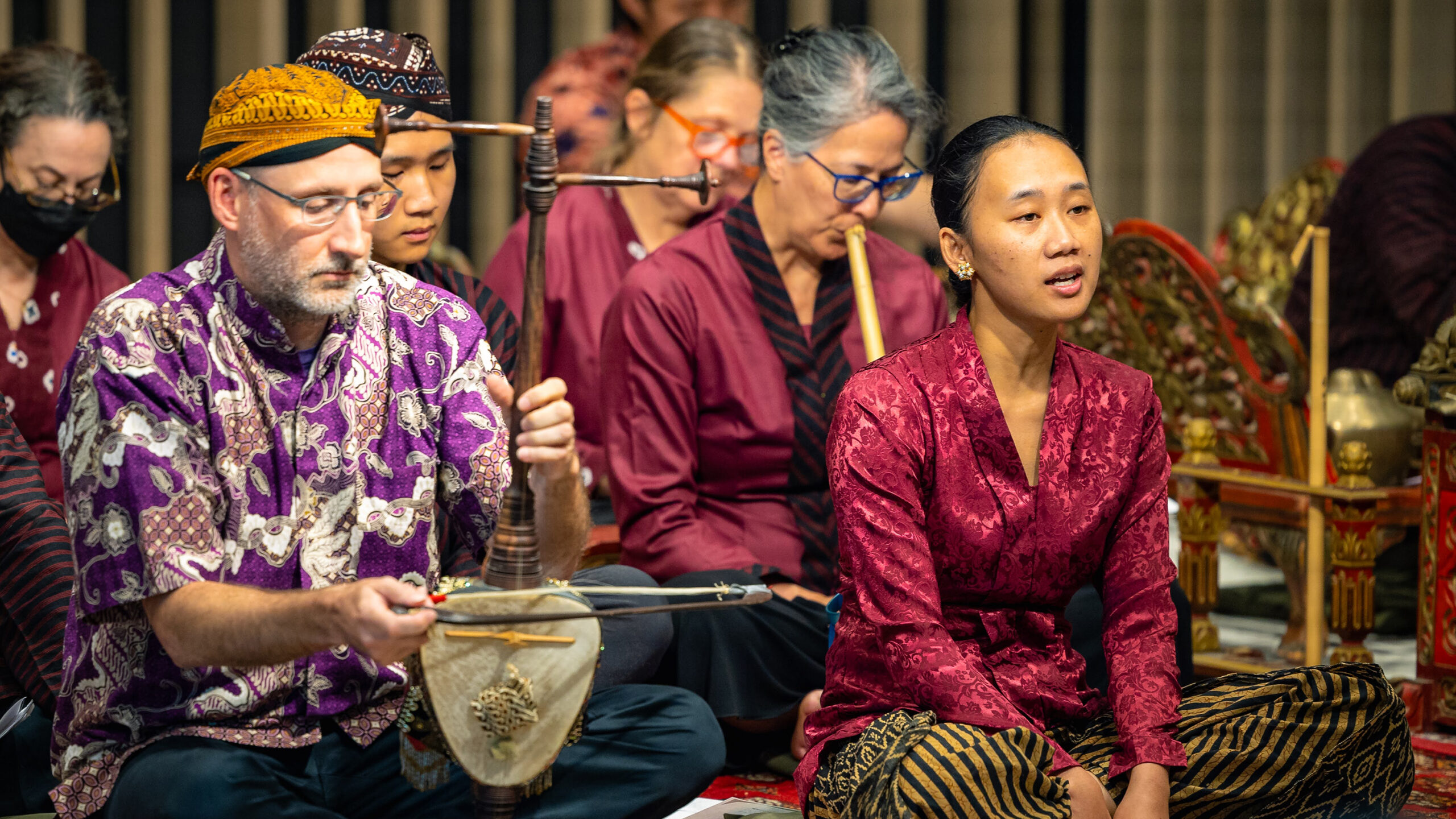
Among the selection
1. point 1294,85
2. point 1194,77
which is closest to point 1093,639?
point 1194,77

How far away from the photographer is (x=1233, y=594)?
14.3 ft

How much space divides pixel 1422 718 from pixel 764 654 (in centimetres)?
133

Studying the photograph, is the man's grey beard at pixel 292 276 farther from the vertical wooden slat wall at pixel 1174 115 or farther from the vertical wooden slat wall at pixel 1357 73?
the vertical wooden slat wall at pixel 1357 73

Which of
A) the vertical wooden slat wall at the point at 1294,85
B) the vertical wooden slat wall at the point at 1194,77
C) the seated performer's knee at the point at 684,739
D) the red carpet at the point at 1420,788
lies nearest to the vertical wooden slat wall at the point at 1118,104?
the vertical wooden slat wall at the point at 1194,77

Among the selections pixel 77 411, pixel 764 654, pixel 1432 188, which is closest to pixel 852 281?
pixel 764 654

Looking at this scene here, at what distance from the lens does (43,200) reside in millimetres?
3285

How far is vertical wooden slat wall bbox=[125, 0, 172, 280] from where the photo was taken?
501 cm

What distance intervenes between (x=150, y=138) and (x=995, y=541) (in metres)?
3.67

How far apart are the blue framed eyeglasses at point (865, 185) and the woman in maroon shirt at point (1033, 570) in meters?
0.70

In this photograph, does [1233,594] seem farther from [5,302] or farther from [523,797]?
[5,302]

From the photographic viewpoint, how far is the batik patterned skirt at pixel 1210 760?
201 cm

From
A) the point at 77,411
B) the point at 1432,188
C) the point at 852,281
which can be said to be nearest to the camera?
the point at 77,411

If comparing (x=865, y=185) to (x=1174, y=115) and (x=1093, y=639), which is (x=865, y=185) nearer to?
(x=1093, y=639)

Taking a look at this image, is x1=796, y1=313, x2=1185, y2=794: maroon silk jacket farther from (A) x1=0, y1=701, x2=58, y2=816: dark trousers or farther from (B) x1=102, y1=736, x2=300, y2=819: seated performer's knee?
(A) x1=0, y1=701, x2=58, y2=816: dark trousers
